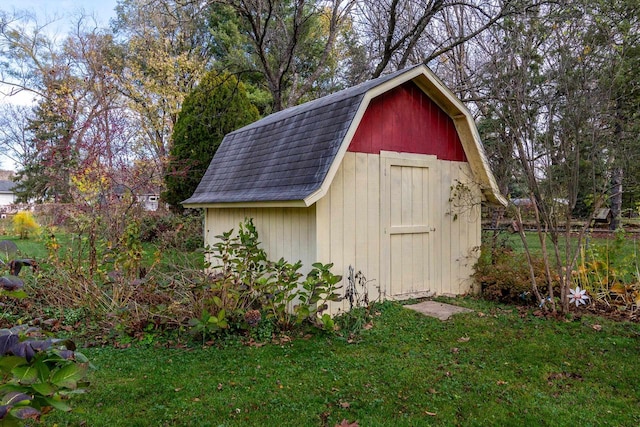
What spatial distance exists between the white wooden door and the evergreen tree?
25.7ft

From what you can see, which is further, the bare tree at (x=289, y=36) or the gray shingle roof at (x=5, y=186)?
the gray shingle roof at (x=5, y=186)

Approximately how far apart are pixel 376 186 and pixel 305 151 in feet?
3.69

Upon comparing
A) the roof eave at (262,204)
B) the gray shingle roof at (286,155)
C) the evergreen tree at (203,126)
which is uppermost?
the evergreen tree at (203,126)

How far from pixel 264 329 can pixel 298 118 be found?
325cm

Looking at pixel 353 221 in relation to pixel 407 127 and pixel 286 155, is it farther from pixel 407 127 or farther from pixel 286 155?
pixel 407 127

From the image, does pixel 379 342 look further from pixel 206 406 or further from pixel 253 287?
pixel 206 406

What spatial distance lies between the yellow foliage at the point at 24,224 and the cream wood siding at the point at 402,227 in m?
13.8

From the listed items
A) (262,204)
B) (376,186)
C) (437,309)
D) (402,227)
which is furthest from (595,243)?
(262,204)

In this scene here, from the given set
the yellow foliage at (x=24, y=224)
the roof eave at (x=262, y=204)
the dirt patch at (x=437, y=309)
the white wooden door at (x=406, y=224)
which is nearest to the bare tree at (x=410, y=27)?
the white wooden door at (x=406, y=224)

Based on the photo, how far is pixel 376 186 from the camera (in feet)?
18.8

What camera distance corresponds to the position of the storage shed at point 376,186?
5207mm

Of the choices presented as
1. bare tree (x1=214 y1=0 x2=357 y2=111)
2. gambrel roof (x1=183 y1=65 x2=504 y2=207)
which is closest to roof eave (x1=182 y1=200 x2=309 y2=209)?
gambrel roof (x1=183 y1=65 x2=504 y2=207)

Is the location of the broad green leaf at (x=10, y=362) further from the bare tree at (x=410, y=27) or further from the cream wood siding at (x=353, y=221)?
the bare tree at (x=410, y=27)

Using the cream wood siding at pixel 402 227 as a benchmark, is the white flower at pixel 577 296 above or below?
below
